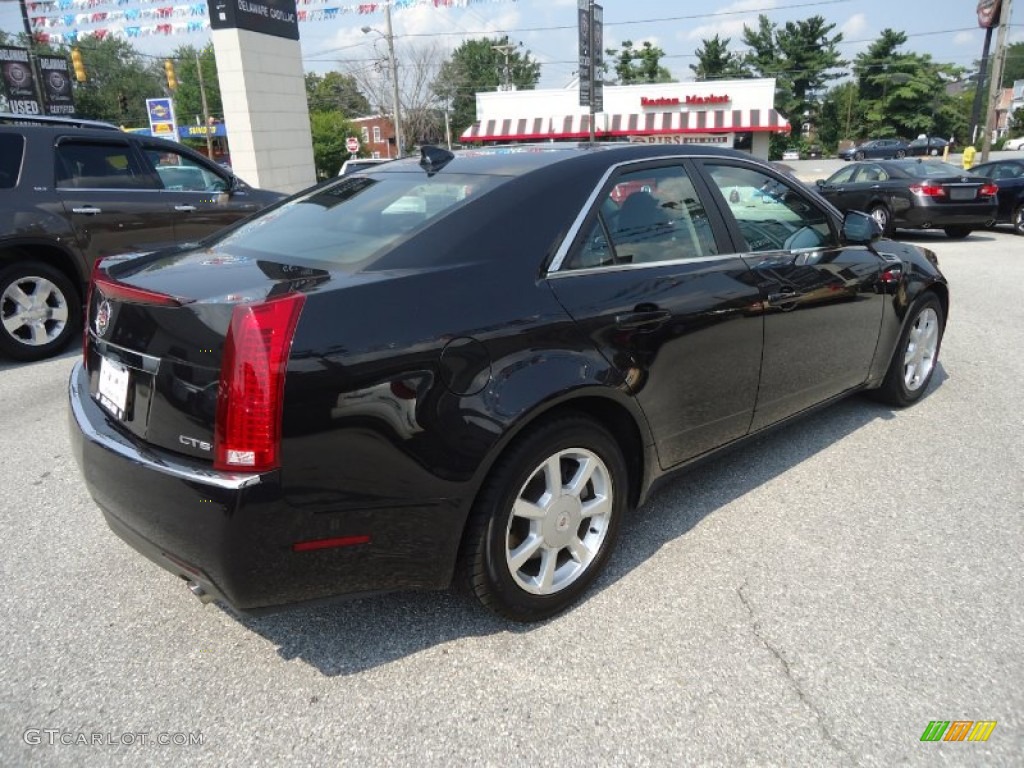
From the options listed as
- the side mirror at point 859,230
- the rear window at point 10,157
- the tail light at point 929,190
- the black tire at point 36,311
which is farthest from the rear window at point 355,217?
the tail light at point 929,190

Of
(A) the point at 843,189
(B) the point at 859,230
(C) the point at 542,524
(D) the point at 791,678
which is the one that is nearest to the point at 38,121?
(C) the point at 542,524

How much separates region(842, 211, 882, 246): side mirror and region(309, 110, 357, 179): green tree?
47.0 meters

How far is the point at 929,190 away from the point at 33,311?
1354cm

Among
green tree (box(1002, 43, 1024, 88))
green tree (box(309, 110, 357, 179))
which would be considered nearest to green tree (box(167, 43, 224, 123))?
green tree (box(309, 110, 357, 179))

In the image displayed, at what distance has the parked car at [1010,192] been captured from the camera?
1414cm

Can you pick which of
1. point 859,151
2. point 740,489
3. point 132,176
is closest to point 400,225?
point 740,489

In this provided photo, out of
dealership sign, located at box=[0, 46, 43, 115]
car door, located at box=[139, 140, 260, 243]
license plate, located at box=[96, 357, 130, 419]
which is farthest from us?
dealership sign, located at box=[0, 46, 43, 115]

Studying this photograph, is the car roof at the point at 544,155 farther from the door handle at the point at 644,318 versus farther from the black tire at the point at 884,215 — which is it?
the black tire at the point at 884,215

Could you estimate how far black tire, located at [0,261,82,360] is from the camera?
578 centimetres

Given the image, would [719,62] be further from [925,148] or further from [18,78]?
[18,78]

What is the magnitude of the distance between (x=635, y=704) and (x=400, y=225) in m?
1.73

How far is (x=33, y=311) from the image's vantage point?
5945 millimetres

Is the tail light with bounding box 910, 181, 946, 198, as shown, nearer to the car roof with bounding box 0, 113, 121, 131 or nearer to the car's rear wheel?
the car's rear wheel

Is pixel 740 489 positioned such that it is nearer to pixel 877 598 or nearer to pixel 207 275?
pixel 877 598
